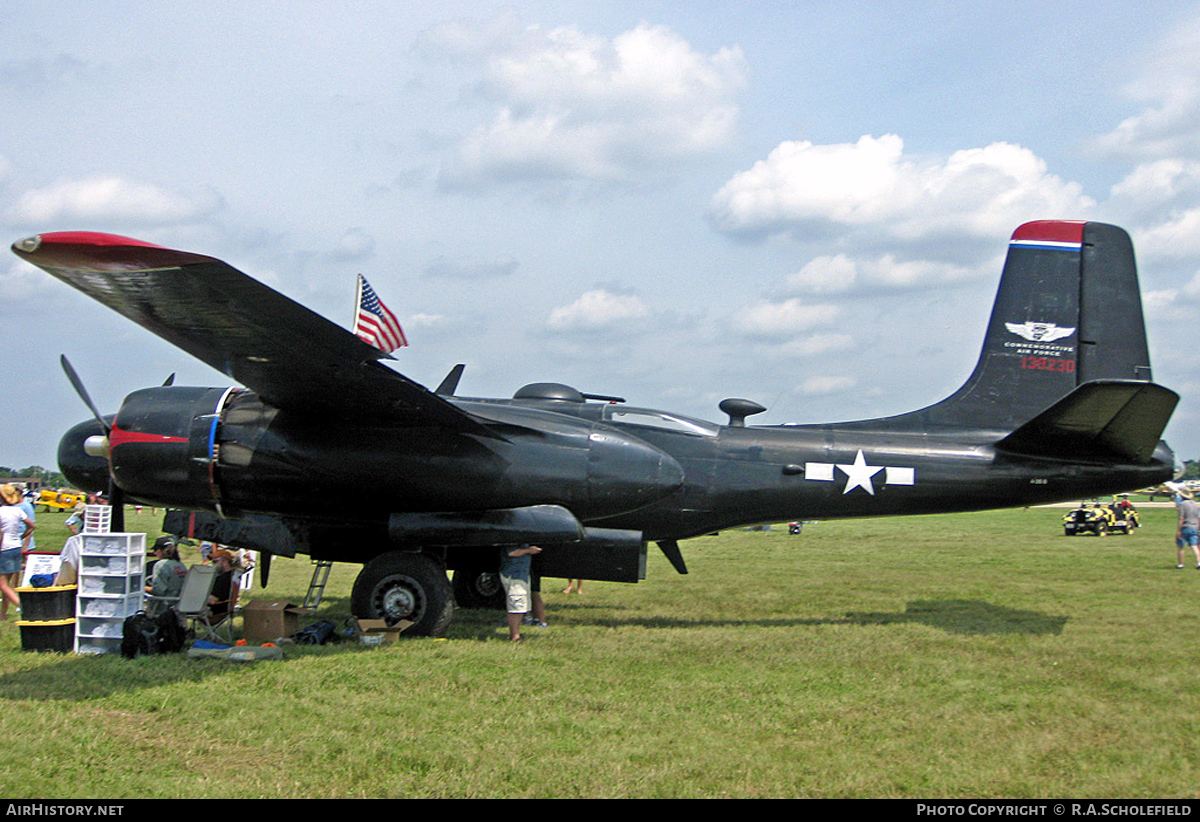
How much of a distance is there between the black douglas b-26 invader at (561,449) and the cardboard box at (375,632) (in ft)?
1.31

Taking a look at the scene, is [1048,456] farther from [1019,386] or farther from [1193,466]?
[1193,466]

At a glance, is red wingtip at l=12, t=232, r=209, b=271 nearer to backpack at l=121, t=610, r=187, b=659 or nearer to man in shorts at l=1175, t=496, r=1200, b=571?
backpack at l=121, t=610, r=187, b=659

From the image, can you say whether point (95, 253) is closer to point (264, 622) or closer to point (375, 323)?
point (264, 622)

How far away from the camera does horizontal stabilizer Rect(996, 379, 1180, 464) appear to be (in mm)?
9312

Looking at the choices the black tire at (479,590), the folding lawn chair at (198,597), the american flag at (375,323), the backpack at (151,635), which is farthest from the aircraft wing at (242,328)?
the american flag at (375,323)

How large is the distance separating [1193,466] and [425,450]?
621ft

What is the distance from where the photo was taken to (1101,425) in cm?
998

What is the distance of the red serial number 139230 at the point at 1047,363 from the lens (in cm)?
1134

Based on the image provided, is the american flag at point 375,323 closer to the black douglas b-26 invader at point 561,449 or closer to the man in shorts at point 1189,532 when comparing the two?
the black douglas b-26 invader at point 561,449

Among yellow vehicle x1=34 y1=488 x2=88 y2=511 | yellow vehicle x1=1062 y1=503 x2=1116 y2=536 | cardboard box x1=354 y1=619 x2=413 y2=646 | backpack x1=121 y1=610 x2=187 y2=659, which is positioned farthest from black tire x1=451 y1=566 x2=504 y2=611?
yellow vehicle x1=34 y1=488 x2=88 y2=511

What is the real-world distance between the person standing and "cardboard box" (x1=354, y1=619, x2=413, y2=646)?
4425 mm

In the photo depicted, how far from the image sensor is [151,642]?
335 inches

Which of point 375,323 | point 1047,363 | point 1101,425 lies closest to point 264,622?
point 375,323
